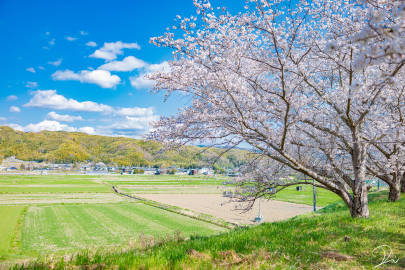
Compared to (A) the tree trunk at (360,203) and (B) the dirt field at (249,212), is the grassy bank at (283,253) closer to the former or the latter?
(A) the tree trunk at (360,203)

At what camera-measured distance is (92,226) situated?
30422 mm

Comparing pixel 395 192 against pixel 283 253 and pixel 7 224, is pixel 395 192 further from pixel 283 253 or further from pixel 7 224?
pixel 7 224

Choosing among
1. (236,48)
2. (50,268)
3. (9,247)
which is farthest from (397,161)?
(9,247)

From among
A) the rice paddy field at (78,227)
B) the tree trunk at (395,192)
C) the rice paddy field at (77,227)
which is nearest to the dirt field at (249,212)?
the rice paddy field at (78,227)

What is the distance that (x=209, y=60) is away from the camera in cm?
614

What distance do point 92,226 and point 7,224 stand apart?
29.5 feet

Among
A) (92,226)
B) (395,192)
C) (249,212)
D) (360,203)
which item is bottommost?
(249,212)

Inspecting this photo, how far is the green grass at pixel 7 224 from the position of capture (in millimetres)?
22125

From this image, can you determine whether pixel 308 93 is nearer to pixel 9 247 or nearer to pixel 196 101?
pixel 196 101

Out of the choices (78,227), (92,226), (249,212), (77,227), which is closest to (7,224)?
(77,227)

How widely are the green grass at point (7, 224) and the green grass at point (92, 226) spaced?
41.8 inches

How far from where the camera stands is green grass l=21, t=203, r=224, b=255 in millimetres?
23680

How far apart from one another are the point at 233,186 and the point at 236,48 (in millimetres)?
4907

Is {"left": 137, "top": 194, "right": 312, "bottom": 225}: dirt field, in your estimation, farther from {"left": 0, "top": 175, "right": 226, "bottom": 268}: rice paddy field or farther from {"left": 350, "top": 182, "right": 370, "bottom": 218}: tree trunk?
{"left": 350, "top": 182, "right": 370, "bottom": 218}: tree trunk
